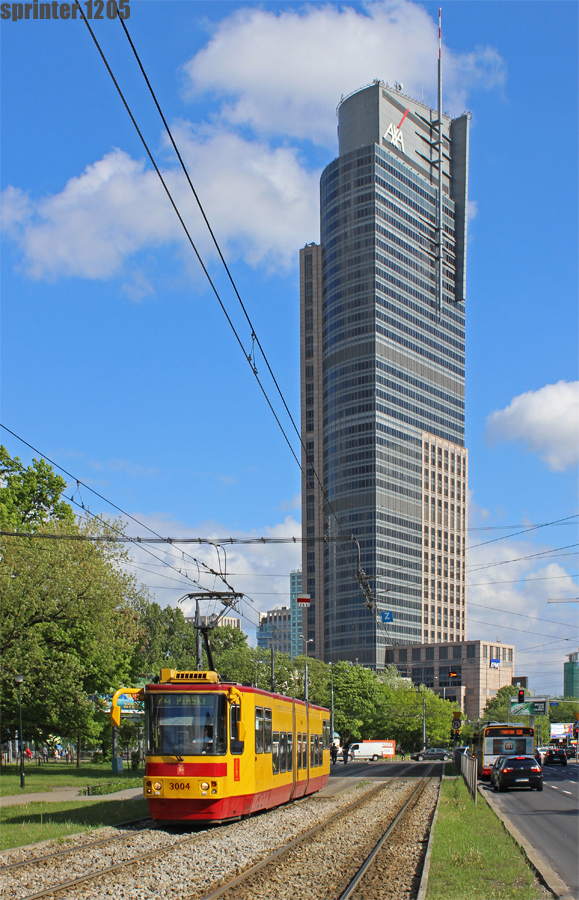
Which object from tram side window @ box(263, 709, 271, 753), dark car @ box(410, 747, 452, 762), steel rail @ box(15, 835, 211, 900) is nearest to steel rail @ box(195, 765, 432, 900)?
steel rail @ box(15, 835, 211, 900)

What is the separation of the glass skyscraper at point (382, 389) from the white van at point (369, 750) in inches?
2761

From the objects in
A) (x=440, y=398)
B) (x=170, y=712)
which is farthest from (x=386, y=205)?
(x=170, y=712)

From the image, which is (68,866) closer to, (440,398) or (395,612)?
(395,612)

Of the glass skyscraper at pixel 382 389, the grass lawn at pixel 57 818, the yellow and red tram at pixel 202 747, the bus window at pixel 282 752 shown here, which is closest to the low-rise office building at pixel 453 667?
the glass skyscraper at pixel 382 389

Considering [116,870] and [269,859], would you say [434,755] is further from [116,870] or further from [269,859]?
[116,870]

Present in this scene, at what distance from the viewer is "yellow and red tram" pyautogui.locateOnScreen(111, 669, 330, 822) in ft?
64.8

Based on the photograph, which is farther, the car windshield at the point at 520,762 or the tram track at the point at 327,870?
the car windshield at the point at 520,762

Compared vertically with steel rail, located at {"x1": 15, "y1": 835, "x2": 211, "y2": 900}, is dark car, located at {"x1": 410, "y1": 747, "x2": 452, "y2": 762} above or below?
below

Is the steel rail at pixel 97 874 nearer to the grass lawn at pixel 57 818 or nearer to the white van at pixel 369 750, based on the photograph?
the grass lawn at pixel 57 818

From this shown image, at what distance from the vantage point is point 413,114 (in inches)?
7717

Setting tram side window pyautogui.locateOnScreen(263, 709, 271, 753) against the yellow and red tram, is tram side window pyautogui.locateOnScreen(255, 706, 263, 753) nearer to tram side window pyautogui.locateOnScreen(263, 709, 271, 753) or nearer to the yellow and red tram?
the yellow and red tram

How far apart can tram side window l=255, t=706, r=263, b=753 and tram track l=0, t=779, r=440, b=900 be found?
5.55 feet

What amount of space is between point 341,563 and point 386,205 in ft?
231

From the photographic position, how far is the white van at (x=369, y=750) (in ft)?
314
